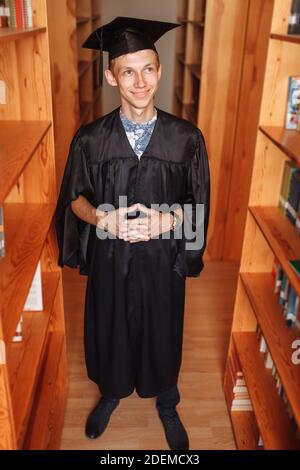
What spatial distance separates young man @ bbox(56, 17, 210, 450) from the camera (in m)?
1.54

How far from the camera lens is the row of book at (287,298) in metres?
1.85

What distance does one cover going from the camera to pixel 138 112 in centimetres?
157

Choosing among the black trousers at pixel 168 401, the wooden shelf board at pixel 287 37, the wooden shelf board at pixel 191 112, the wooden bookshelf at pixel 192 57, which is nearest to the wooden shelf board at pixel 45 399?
the black trousers at pixel 168 401

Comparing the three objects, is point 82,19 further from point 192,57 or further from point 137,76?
point 137,76

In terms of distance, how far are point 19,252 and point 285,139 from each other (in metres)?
1.04

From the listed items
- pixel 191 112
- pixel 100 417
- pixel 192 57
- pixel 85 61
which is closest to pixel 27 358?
pixel 100 417

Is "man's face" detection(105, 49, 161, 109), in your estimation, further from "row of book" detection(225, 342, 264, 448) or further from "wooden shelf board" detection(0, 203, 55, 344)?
"row of book" detection(225, 342, 264, 448)

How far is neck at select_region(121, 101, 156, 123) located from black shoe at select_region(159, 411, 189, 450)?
1324 mm

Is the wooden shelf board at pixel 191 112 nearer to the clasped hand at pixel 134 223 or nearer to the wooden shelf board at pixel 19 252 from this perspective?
the wooden shelf board at pixel 19 252

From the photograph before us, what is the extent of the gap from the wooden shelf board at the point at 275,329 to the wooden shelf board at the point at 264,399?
10.3 inches

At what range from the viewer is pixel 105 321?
6.09ft

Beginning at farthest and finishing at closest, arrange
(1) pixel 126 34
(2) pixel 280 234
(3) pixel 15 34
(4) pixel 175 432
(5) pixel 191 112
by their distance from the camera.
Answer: (5) pixel 191 112, (4) pixel 175 432, (2) pixel 280 234, (1) pixel 126 34, (3) pixel 15 34

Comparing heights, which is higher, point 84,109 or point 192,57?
point 192,57

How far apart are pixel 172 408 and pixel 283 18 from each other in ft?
5.57
